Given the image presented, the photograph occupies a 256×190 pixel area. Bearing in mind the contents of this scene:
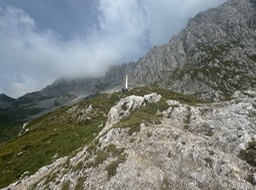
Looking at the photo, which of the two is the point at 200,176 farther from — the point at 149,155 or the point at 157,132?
the point at 157,132

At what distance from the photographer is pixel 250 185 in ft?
91.1

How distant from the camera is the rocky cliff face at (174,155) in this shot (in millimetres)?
29922

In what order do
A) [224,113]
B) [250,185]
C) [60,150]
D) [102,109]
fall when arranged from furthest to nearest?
[102,109]
[60,150]
[224,113]
[250,185]

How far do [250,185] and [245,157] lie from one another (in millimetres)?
4401

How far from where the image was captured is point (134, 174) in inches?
1217

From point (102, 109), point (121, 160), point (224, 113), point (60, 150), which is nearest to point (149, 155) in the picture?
point (121, 160)

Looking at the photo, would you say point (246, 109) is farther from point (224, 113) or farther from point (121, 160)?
point (121, 160)

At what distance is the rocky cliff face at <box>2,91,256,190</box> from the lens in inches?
1178

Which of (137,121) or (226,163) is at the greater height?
(137,121)

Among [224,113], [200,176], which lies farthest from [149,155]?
[224,113]

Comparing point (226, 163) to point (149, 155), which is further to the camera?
point (149, 155)

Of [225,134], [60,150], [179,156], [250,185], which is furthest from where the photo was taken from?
[60,150]

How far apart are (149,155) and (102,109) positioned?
297 ft

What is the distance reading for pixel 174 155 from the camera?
33344 millimetres
